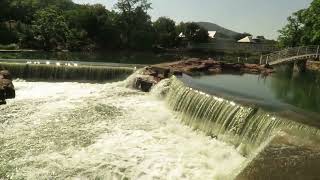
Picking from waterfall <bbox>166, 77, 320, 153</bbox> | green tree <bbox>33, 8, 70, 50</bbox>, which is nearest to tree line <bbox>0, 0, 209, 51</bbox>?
green tree <bbox>33, 8, 70, 50</bbox>

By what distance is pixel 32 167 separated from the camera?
11.2 metres

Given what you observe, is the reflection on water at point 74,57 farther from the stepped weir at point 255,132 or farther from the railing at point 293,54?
the stepped weir at point 255,132

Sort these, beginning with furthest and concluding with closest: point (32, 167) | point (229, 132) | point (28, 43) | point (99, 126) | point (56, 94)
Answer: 1. point (28, 43)
2. point (56, 94)
3. point (99, 126)
4. point (229, 132)
5. point (32, 167)

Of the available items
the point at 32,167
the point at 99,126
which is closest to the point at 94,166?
the point at 32,167

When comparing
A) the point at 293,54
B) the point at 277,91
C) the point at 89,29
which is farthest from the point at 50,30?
the point at 277,91

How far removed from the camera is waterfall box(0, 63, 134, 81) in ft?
91.7

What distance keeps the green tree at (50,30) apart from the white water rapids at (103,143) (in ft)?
104

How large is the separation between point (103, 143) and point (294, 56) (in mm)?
28119

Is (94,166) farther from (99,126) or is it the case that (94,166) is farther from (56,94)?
(56,94)

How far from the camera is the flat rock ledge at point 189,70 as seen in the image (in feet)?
76.8

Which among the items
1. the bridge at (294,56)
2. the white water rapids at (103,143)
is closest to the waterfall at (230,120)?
the white water rapids at (103,143)

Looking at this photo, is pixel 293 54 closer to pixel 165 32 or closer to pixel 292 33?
pixel 292 33

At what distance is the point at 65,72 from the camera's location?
93.8 ft

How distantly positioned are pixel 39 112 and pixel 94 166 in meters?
6.79
